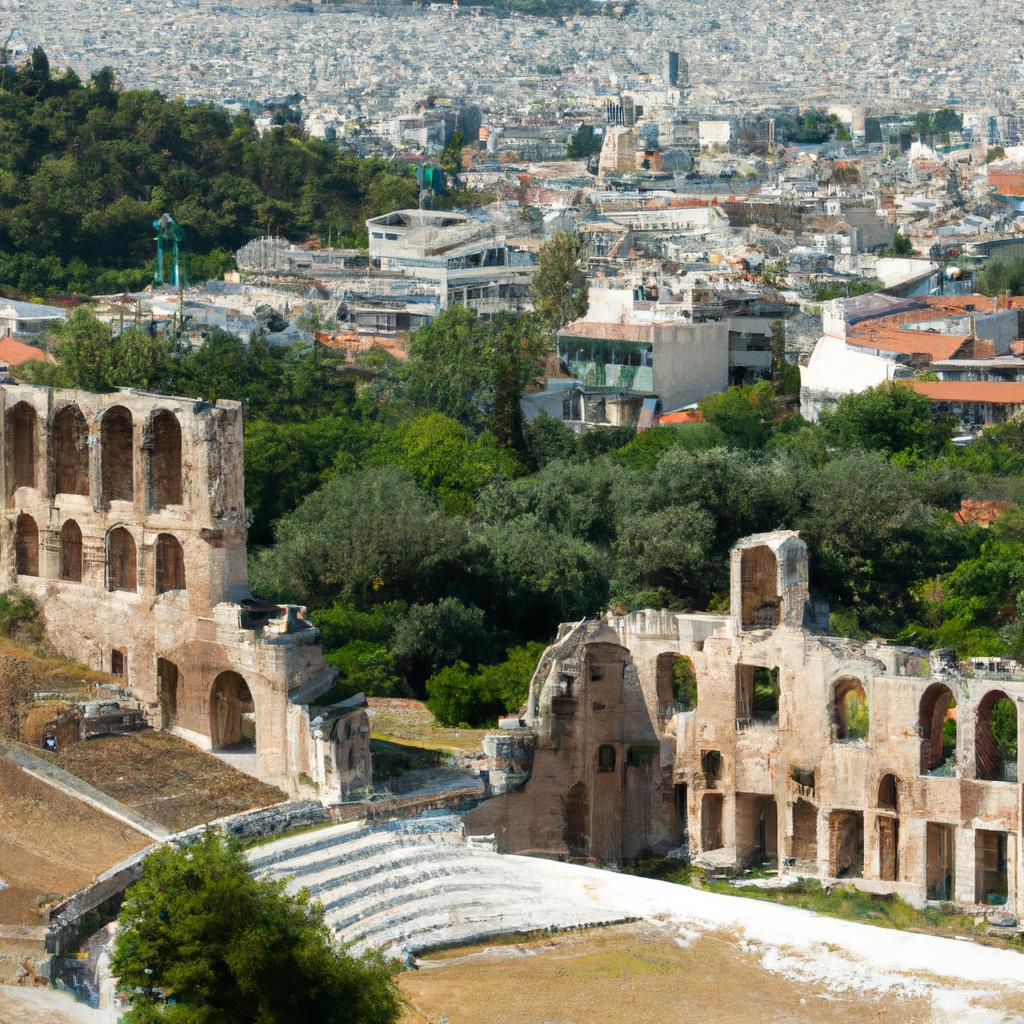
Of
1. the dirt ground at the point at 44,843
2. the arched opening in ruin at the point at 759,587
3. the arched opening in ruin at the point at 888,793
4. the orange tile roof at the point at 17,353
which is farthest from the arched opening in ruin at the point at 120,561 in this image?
the orange tile roof at the point at 17,353

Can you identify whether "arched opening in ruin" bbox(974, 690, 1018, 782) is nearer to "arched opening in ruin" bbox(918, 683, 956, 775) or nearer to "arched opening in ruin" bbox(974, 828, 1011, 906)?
"arched opening in ruin" bbox(918, 683, 956, 775)

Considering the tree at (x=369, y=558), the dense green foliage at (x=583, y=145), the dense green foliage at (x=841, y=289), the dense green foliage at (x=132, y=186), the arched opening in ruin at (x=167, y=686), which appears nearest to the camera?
the arched opening in ruin at (x=167, y=686)

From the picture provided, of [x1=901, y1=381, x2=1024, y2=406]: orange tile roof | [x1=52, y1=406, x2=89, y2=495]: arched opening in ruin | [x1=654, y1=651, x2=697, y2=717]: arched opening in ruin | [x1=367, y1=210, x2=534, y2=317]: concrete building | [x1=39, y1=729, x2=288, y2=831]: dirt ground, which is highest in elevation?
[x1=367, y1=210, x2=534, y2=317]: concrete building

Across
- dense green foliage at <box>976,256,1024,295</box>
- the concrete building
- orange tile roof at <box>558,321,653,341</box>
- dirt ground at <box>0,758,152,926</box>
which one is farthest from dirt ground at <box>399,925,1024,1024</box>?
dense green foliage at <box>976,256,1024,295</box>

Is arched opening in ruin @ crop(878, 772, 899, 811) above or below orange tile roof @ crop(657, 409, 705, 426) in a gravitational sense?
below

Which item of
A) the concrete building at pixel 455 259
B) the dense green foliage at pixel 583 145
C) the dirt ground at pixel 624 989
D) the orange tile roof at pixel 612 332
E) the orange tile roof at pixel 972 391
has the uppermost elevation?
the dense green foliage at pixel 583 145

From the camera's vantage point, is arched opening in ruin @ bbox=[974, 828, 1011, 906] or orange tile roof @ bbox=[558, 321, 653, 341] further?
orange tile roof @ bbox=[558, 321, 653, 341]

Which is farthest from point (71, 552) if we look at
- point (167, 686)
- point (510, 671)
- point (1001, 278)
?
point (1001, 278)

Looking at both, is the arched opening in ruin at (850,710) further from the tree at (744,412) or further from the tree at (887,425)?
the tree at (744,412)
